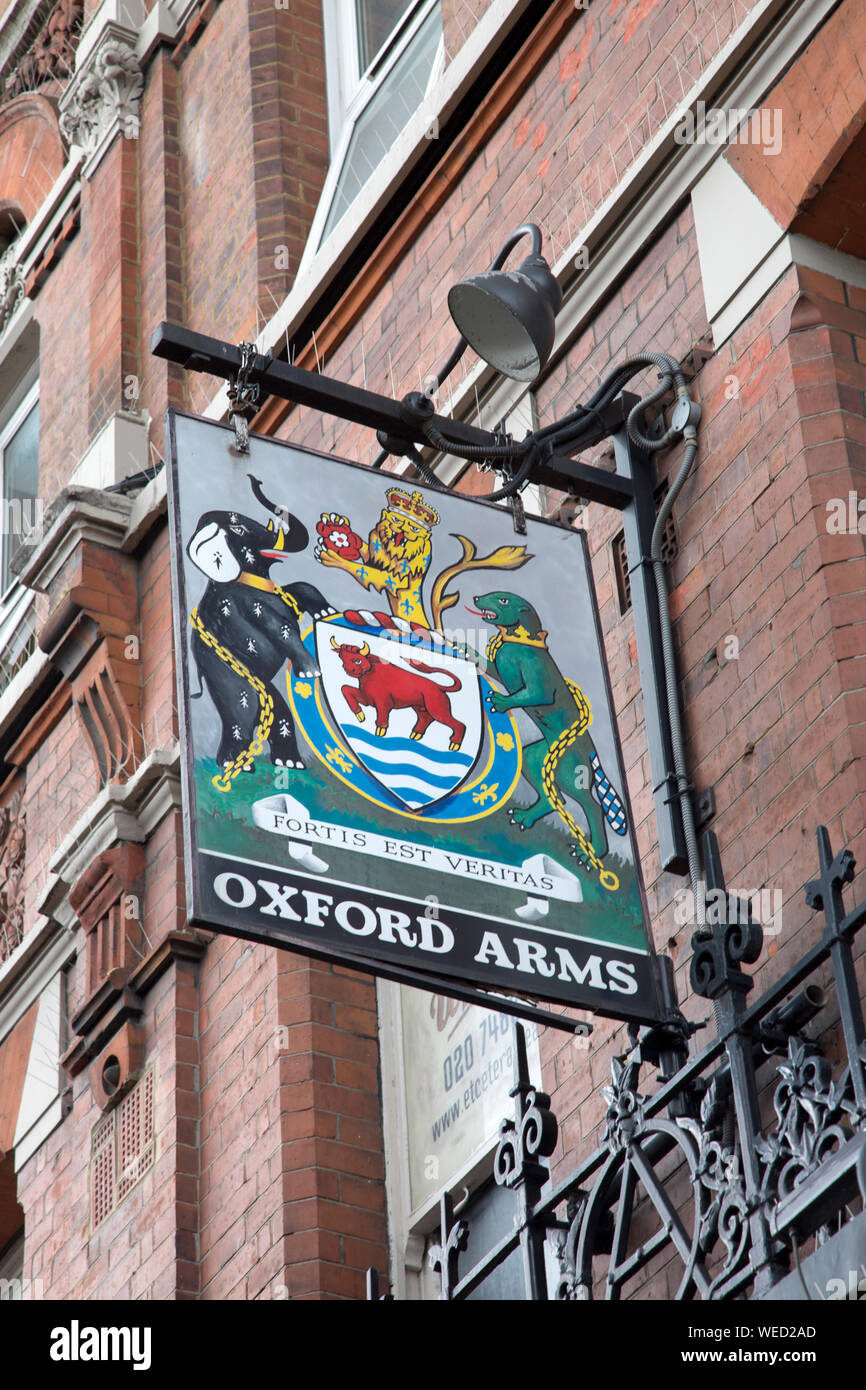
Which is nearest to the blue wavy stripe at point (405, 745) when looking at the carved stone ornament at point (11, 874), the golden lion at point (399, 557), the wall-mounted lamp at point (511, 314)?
the golden lion at point (399, 557)

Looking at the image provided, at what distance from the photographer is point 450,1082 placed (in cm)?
849

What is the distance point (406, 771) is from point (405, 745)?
0.09 metres

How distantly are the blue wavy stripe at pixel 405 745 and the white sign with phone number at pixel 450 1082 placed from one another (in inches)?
65.4

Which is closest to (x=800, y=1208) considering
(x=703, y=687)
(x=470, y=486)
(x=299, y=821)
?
(x=299, y=821)

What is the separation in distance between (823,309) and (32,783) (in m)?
5.72

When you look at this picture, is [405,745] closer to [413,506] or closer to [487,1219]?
[413,506]

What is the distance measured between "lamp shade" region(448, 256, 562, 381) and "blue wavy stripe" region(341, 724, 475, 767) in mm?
1500

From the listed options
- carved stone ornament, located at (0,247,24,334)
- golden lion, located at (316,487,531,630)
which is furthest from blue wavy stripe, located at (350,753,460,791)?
carved stone ornament, located at (0,247,24,334)

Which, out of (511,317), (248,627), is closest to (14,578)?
(511,317)

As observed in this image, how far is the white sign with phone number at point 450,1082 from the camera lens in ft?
26.5

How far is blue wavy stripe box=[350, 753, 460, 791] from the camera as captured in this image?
20.5 feet

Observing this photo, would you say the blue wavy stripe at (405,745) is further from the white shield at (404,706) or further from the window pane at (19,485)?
the window pane at (19,485)

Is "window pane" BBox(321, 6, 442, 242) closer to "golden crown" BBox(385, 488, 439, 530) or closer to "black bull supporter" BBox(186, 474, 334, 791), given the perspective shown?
"golden crown" BBox(385, 488, 439, 530)

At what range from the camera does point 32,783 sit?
11.7 metres
